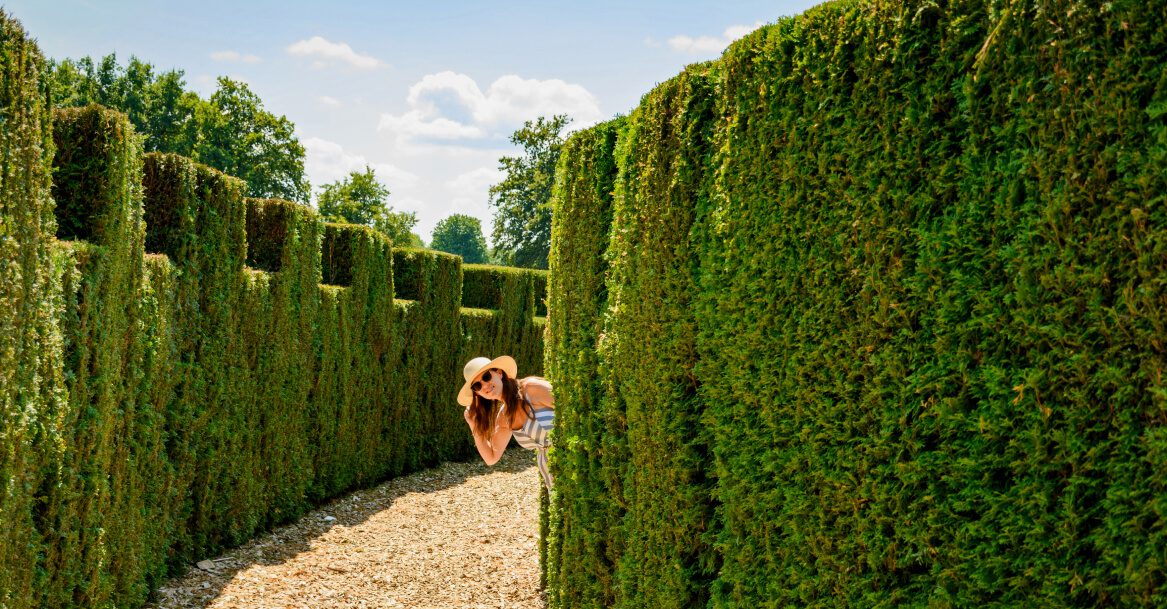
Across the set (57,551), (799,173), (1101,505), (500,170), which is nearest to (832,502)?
(1101,505)

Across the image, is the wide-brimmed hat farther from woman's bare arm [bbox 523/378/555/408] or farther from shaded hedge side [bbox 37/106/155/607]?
shaded hedge side [bbox 37/106/155/607]

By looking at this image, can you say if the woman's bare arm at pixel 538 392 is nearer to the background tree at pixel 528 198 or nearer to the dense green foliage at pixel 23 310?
the dense green foliage at pixel 23 310

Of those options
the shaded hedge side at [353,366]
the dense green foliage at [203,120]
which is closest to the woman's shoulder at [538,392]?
the shaded hedge side at [353,366]

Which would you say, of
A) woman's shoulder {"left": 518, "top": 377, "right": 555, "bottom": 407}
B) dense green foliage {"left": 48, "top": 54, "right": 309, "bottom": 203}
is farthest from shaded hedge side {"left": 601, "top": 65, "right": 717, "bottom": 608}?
dense green foliage {"left": 48, "top": 54, "right": 309, "bottom": 203}

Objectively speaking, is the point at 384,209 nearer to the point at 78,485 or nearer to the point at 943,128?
the point at 78,485

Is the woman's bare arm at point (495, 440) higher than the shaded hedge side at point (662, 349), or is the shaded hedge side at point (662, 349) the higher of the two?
the shaded hedge side at point (662, 349)

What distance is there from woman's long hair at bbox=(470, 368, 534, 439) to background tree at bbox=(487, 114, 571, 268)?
37173mm

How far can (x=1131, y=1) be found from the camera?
2.16m

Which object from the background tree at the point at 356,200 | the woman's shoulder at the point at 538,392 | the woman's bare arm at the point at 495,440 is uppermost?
the background tree at the point at 356,200

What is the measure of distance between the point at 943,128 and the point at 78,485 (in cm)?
611

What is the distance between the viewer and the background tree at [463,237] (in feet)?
A: 294

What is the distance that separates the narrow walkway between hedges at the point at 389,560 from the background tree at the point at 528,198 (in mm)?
34444

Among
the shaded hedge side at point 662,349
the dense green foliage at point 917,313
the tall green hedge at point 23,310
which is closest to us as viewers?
the dense green foliage at point 917,313

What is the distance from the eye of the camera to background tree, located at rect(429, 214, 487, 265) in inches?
3524
